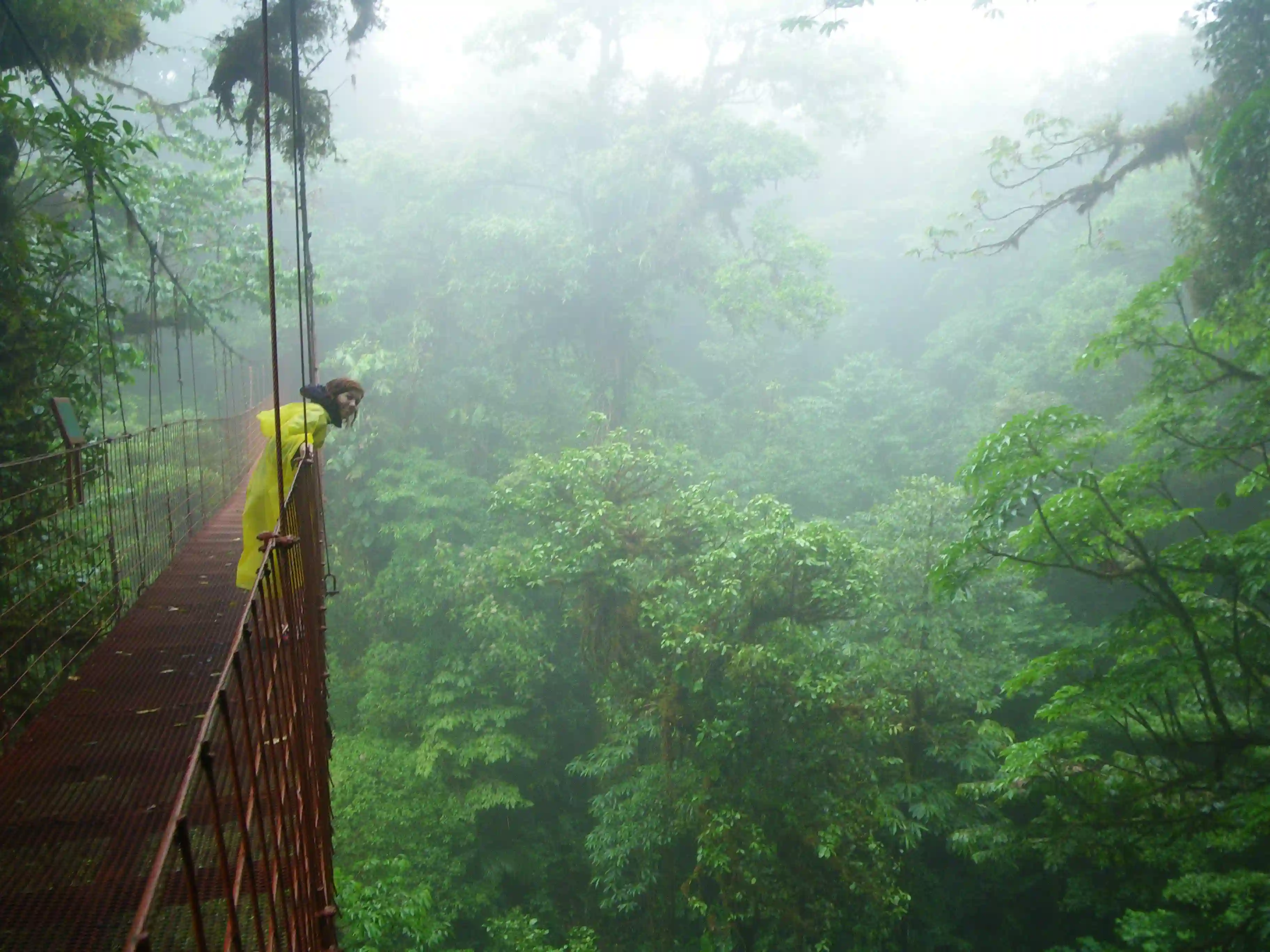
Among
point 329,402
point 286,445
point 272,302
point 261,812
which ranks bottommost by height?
point 261,812

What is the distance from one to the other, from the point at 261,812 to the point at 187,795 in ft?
0.75

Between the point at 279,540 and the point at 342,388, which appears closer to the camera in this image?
the point at 279,540

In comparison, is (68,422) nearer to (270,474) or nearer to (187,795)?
(270,474)

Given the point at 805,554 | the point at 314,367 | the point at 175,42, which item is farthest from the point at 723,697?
the point at 175,42

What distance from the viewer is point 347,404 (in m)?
2.26

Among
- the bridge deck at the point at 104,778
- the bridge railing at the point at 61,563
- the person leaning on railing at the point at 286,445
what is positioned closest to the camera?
the bridge deck at the point at 104,778

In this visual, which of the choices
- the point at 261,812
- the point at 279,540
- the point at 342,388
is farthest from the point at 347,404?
the point at 261,812

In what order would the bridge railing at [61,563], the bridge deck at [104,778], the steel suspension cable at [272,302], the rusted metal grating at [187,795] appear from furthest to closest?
the bridge railing at [61,563] → the steel suspension cable at [272,302] → the bridge deck at [104,778] → the rusted metal grating at [187,795]

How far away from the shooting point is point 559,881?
8156 mm

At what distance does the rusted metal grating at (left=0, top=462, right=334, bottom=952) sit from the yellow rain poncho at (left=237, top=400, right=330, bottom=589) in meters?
0.07

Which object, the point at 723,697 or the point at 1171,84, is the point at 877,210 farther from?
the point at 723,697

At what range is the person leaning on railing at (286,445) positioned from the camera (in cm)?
220

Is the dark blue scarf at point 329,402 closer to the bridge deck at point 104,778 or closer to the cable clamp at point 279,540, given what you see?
the bridge deck at point 104,778

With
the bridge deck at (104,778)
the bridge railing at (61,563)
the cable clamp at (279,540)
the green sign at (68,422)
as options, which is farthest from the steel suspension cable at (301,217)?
the green sign at (68,422)
